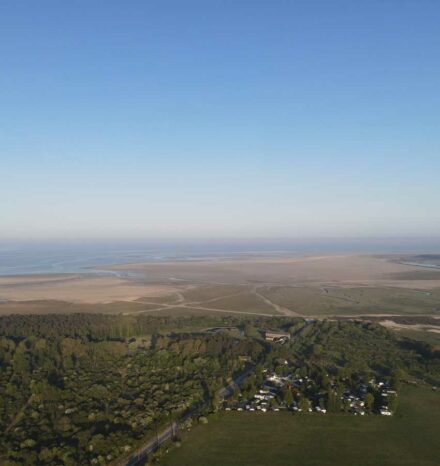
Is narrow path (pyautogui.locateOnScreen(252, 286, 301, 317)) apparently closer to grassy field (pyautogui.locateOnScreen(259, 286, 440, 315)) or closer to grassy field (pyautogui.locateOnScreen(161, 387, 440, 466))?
grassy field (pyautogui.locateOnScreen(259, 286, 440, 315))

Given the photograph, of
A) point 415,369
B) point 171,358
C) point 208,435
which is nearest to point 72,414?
point 208,435

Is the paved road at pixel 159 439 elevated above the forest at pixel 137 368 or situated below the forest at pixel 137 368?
below

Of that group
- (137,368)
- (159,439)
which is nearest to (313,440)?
(159,439)

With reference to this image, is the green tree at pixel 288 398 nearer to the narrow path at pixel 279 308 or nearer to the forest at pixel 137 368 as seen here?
the forest at pixel 137 368

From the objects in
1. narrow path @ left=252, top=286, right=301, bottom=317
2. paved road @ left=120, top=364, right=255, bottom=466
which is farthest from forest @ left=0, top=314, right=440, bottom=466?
narrow path @ left=252, top=286, right=301, bottom=317

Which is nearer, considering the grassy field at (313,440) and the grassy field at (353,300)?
the grassy field at (313,440)

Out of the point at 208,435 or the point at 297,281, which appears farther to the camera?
the point at 297,281

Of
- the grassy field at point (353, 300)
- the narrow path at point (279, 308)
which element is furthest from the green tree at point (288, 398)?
the grassy field at point (353, 300)

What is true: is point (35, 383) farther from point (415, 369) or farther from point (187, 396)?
point (415, 369)

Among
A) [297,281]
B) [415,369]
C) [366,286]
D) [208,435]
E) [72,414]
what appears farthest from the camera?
[297,281]
